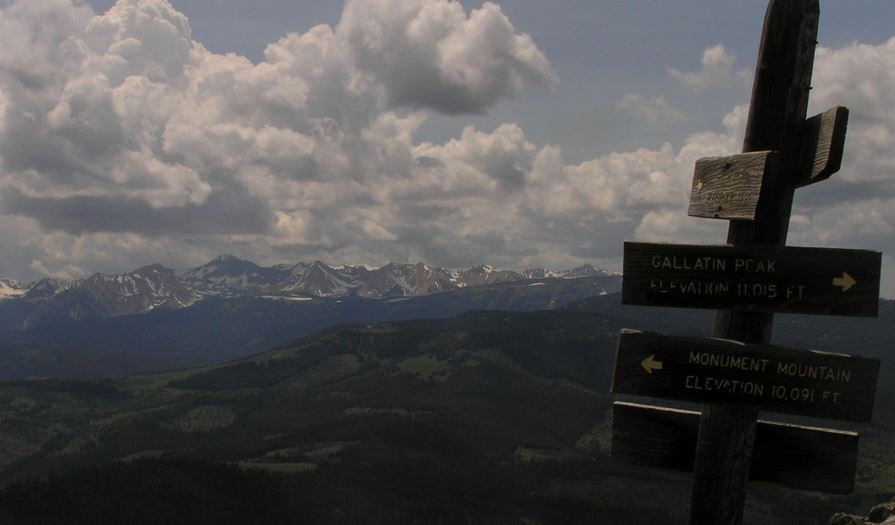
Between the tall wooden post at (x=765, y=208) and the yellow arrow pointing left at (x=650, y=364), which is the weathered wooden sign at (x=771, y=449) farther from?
the yellow arrow pointing left at (x=650, y=364)

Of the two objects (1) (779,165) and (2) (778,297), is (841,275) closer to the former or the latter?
(2) (778,297)

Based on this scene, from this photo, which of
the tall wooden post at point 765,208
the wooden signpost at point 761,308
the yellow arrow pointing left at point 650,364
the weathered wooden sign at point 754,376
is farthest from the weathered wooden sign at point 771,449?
the yellow arrow pointing left at point 650,364

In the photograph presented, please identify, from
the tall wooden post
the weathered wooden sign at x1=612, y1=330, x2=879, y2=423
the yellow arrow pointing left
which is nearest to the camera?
the weathered wooden sign at x1=612, y1=330, x2=879, y2=423

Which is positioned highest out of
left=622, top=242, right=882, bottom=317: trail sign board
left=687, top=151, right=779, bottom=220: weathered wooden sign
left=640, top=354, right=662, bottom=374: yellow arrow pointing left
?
left=687, top=151, right=779, bottom=220: weathered wooden sign

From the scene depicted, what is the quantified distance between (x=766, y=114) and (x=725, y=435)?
502 cm

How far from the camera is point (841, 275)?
1191 cm

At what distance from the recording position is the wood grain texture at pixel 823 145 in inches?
454

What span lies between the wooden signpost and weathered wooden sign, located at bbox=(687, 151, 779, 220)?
3 cm

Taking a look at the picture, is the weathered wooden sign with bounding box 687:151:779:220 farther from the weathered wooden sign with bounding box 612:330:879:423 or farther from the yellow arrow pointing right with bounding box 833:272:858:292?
the weathered wooden sign with bounding box 612:330:879:423

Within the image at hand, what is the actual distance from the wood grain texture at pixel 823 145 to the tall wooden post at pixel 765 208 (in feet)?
0.55

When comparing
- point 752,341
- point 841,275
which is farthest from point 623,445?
point 841,275

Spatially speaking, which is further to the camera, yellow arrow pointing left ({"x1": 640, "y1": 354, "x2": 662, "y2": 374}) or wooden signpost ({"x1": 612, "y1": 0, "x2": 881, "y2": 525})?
yellow arrow pointing left ({"x1": 640, "y1": 354, "x2": 662, "y2": 374})

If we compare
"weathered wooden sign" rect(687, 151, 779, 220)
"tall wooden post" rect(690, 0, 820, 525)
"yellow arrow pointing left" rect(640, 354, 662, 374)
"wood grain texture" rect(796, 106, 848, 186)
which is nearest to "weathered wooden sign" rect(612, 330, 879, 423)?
"yellow arrow pointing left" rect(640, 354, 662, 374)

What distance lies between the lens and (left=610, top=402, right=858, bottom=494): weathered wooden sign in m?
12.4
